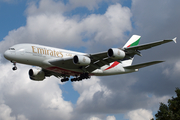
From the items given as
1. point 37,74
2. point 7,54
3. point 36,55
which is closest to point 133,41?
point 37,74

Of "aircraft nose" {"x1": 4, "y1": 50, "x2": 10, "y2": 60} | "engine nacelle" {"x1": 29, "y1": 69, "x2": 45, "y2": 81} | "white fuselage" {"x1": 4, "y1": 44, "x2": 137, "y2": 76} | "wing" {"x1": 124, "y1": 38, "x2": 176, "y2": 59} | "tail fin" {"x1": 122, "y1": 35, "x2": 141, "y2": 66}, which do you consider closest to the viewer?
"wing" {"x1": 124, "y1": 38, "x2": 176, "y2": 59}

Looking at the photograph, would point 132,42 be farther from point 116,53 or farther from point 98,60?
point 116,53

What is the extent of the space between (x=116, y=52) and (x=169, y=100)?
37.3 ft

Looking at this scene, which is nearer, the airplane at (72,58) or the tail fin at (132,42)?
the airplane at (72,58)

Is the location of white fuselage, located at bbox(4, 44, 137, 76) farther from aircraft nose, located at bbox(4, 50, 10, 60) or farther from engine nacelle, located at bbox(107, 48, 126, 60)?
engine nacelle, located at bbox(107, 48, 126, 60)

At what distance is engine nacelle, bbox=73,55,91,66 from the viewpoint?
32.8m

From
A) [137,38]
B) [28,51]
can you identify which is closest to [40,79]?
[28,51]

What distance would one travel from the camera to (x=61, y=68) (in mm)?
35219

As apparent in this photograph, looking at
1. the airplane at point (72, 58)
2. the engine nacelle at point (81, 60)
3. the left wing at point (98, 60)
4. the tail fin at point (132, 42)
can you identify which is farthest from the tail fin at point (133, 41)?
the engine nacelle at point (81, 60)

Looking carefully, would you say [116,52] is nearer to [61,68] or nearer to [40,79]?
[61,68]

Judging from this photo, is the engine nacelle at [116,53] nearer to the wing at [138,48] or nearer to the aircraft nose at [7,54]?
the wing at [138,48]

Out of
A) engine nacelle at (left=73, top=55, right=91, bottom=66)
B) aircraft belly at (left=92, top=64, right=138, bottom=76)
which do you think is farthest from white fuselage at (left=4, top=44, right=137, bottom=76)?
aircraft belly at (left=92, top=64, right=138, bottom=76)

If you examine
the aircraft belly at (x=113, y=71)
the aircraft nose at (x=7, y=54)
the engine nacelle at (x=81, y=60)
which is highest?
the aircraft nose at (x=7, y=54)

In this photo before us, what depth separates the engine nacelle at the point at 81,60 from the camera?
32750mm
